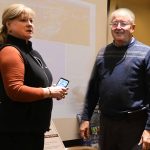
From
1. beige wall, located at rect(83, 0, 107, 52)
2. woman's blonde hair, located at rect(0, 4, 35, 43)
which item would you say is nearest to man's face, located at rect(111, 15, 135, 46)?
woman's blonde hair, located at rect(0, 4, 35, 43)

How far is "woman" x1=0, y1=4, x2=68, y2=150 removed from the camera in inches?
56.7

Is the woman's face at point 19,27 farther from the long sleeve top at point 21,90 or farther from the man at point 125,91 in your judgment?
the man at point 125,91

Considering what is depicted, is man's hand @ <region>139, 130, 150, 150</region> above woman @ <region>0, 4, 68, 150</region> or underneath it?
underneath

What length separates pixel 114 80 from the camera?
6.63ft

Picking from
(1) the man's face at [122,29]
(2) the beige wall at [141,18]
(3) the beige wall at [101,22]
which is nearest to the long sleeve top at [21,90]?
(1) the man's face at [122,29]

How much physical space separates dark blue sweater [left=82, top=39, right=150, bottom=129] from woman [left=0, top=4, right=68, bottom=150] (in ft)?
1.71

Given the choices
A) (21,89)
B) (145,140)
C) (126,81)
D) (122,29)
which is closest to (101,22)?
(122,29)

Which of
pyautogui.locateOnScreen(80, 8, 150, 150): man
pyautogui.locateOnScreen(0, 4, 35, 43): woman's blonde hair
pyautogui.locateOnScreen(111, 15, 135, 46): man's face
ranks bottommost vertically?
pyautogui.locateOnScreen(80, 8, 150, 150): man

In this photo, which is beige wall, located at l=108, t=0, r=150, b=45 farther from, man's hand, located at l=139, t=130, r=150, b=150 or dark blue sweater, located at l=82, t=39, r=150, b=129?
man's hand, located at l=139, t=130, r=150, b=150

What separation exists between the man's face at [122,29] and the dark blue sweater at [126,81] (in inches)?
1.9

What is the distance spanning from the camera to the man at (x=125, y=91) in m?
1.98

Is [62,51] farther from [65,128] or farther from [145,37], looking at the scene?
[145,37]

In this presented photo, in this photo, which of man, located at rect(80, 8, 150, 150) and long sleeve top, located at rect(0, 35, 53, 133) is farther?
man, located at rect(80, 8, 150, 150)

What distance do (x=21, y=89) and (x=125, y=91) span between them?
771 millimetres
